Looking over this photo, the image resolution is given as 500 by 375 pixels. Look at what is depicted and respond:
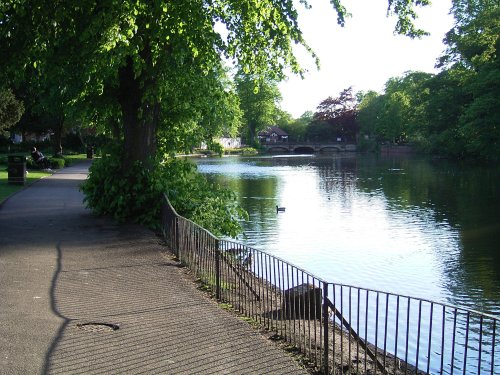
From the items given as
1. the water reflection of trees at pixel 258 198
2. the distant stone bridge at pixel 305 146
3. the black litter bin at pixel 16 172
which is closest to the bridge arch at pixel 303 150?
the distant stone bridge at pixel 305 146

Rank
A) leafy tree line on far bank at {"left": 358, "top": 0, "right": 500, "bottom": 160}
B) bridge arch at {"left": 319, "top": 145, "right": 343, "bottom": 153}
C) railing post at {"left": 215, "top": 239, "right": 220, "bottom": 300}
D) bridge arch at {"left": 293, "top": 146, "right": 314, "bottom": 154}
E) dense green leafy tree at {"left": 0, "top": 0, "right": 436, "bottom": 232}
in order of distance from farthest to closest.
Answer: bridge arch at {"left": 293, "top": 146, "right": 314, "bottom": 154} → bridge arch at {"left": 319, "top": 145, "right": 343, "bottom": 153} → leafy tree line on far bank at {"left": 358, "top": 0, "right": 500, "bottom": 160} → dense green leafy tree at {"left": 0, "top": 0, "right": 436, "bottom": 232} → railing post at {"left": 215, "top": 239, "right": 220, "bottom": 300}

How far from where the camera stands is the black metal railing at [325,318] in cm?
670

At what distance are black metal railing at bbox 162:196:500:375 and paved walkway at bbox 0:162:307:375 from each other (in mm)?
409

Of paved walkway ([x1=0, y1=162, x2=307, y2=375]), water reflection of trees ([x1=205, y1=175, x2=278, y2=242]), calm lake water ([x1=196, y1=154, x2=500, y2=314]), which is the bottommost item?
calm lake water ([x1=196, y1=154, x2=500, y2=314])

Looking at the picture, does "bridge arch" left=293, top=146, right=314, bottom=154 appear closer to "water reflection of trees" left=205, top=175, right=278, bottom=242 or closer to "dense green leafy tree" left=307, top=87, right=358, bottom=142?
"dense green leafy tree" left=307, top=87, right=358, bottom=142

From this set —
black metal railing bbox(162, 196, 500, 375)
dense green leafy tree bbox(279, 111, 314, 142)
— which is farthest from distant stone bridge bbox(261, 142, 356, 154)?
black metal railing bbox(162, 196, 500, 375)

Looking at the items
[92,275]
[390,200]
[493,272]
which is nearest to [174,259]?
[92,275]

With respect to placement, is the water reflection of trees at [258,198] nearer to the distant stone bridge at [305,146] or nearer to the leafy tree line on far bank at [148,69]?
the leafy tree line on far bank at [148,69]

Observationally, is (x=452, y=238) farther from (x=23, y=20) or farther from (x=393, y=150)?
(x=393, y=150)

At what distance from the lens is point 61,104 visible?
17844 millimetres

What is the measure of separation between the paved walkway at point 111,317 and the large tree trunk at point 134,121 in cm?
345

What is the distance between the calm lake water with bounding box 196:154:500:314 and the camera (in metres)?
16.5

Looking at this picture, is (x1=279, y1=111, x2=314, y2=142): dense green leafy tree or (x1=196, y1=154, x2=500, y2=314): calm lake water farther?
(x1=279, y1=111, x2=314, y2=142): dense green leafy tree

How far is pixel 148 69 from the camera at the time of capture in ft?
51.5
